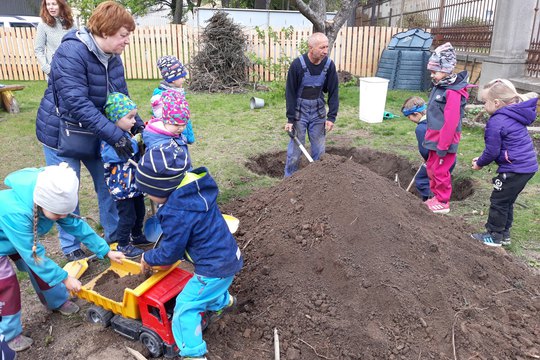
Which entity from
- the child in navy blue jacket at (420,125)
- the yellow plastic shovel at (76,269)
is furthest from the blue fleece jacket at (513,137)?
the yellow plastic shovel at (76,269)

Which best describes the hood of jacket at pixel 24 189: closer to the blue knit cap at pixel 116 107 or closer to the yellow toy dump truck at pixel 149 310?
the yellow toy dump truck at pixel 149 310

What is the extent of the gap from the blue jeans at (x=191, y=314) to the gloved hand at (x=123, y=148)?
1383 mm

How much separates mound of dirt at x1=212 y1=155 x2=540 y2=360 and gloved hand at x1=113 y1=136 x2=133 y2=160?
126 centimetres

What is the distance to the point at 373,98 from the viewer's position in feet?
29.2

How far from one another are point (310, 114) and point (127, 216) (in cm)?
261

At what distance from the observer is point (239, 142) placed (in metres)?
7.68

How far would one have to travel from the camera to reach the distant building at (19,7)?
29172 millimetres

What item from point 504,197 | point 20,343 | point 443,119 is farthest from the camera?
point 443,119

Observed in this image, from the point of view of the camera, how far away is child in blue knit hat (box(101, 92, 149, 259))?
354 cm

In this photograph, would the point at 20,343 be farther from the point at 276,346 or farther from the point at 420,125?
the point at 420,125

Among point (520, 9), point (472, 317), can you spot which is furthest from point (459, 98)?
point (520, 9)

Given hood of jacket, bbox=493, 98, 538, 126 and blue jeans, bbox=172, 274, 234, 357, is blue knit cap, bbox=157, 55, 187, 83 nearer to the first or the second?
blue jeans, bbox=172, 274, 234, 357

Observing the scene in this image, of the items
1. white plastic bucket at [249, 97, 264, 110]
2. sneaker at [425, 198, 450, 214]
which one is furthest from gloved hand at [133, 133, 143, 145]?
white plastic bucket at [249, 97, 264, 110]

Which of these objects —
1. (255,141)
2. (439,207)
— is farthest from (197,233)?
(255,141)
